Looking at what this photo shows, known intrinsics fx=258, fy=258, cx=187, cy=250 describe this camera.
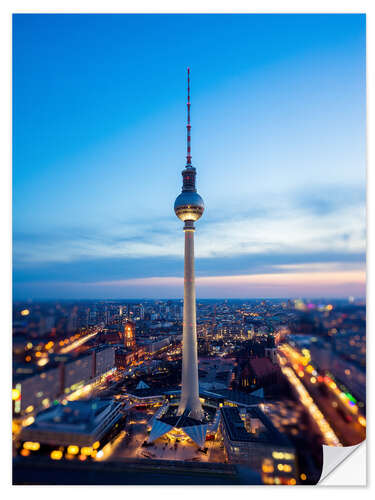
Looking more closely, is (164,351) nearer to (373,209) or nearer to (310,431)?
(310,431)

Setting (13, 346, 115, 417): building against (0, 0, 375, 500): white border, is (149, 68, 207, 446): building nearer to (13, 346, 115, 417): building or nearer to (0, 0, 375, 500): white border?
(0, 0, 375, 500): white border

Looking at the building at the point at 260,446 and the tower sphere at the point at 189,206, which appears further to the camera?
the tower sphere at the point at 189,206

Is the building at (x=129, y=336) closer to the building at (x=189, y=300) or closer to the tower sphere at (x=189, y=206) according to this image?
the building at (x=189, y=300)

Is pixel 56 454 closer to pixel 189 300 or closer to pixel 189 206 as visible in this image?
pixel 189 300

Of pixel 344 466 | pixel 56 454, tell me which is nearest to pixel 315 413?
pixel 344 466

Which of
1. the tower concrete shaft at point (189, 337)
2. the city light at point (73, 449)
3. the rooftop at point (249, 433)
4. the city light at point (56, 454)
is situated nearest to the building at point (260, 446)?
the rooftop at point (249, 433)

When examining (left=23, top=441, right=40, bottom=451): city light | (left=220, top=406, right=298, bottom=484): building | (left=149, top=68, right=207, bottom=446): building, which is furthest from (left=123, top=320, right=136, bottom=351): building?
(left=23, top=441, right=40, bottom=451): city light
